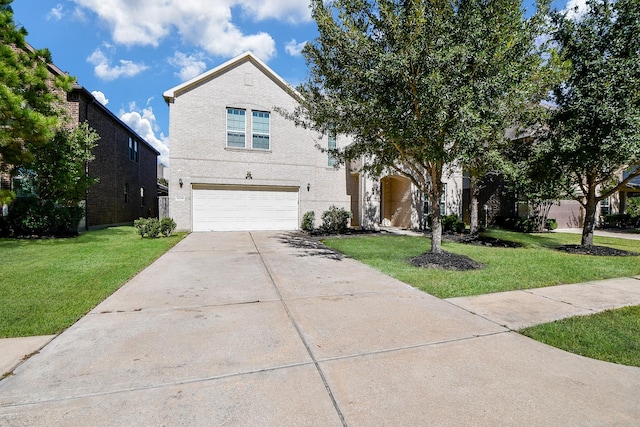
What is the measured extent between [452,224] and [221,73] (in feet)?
46.7

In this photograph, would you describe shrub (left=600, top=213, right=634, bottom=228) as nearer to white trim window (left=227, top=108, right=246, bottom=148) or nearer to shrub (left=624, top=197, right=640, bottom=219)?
shrub (left=624, top=197, right=640, bottom=219)

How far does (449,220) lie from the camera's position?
1681 centimetres

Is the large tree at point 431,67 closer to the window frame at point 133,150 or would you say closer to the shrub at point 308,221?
the shrub at point 308,221

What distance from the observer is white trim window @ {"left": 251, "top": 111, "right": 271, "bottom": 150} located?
1585 cm

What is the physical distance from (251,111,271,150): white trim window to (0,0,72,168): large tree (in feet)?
24.2

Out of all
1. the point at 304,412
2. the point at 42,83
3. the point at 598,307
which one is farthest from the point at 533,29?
the point at 42,83

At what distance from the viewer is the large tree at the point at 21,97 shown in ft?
31.8

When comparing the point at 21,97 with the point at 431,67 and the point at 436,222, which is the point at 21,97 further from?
the point at 436,222

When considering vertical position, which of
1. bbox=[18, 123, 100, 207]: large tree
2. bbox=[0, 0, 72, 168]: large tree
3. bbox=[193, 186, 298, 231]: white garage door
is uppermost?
bbox=[0, 0, 72, 168]: large tree

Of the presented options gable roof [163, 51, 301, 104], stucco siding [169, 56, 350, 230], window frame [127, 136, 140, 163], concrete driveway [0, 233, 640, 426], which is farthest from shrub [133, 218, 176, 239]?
window frame [127, 136, 140, 163]

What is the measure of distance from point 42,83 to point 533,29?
15.5 metres

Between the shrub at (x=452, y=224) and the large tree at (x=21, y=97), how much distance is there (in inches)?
683

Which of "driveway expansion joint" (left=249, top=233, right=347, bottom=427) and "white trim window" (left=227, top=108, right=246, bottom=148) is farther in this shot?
"white trim window" (left=227, top=108, right=246, bottom=148)

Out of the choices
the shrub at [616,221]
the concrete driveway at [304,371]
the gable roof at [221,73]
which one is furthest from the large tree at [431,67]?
the shrub at [616,221]
